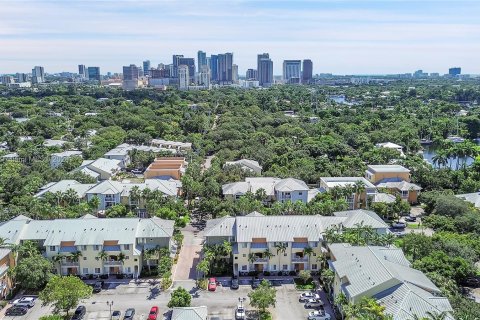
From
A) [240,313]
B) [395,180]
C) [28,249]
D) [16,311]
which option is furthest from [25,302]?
[395,180]

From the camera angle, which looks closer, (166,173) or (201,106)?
(166,173)

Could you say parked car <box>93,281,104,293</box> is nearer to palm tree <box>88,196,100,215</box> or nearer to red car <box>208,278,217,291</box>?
red car <box>208,278,217,291</box>

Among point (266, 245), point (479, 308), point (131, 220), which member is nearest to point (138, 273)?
point (131, 220)

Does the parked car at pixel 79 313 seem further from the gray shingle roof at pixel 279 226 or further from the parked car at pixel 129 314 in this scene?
the gray shingle roof at pixel 279 226

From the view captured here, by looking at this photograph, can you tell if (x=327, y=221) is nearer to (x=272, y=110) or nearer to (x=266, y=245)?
(x=266, y=245)

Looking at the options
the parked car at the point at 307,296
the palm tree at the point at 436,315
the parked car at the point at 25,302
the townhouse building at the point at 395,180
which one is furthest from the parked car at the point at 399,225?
the parked car at the point at 25,302

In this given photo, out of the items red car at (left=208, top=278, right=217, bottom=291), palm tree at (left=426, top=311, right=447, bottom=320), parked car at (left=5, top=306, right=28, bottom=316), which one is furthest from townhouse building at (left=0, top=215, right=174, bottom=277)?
palm tree at (left=426, top=311, right=447, bottom=320)
